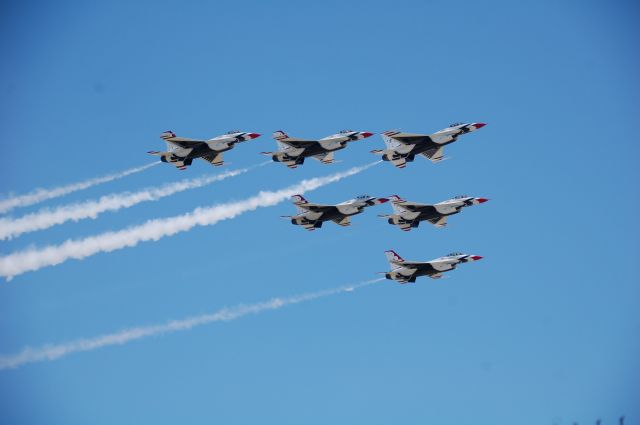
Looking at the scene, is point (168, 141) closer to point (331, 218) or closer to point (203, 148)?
point (203, 148)

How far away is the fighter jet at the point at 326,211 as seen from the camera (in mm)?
114750

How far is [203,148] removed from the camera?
115 meters

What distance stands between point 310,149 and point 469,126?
15.4 metres

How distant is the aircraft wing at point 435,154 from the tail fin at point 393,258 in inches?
394

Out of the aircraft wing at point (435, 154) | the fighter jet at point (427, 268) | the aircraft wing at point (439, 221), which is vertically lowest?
the fighter jet at point (427, 268)

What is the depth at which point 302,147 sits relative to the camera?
11631 cm

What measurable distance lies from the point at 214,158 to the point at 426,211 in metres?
20.4

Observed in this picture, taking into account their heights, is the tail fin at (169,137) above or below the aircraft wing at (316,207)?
above

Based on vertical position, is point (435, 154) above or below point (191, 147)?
below

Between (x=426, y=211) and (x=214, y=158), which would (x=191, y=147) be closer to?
(x=214, y=158)

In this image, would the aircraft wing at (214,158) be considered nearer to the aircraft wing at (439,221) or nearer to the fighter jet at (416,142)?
the fighter jet at (416,142)

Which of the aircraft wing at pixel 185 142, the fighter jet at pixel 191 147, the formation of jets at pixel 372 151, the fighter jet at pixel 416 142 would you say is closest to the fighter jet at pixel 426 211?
the formation of jets at pixel 372 151

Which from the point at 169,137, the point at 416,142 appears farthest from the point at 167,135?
the point at 416,142

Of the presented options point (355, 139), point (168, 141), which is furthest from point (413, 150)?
point (168, 141)
